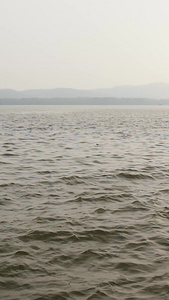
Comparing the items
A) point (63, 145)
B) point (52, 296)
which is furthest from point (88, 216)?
point (63, 145)

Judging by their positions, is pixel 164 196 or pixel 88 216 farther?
pixel 164 196

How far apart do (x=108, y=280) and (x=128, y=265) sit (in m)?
0.78

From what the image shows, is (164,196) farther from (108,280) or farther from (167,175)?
(108,280)

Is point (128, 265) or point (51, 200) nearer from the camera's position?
point (128, 265)

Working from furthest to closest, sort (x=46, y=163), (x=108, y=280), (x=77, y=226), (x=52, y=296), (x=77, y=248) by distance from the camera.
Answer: (x=46, y=163) → (x=77, y=226) → (x=77, y=248) → (x=108, y=280) → (x=52, y=296)

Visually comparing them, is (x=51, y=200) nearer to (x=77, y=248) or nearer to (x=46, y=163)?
(x=77, y=248)

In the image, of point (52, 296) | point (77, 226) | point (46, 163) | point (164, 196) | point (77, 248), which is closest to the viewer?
point (52, 296)

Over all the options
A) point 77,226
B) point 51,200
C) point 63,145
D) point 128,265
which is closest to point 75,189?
point 51,200

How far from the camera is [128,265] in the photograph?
24.7ft

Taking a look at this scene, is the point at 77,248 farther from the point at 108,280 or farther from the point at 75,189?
Answer: the point at 75,189

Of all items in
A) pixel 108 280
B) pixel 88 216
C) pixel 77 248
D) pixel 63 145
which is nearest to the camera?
pixel 108 280

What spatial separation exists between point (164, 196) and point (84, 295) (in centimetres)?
715

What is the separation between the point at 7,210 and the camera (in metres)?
11.0

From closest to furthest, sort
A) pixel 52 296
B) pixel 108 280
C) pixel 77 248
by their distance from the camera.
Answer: pixel 52 296
pixel 108 280
pixel 77 248
